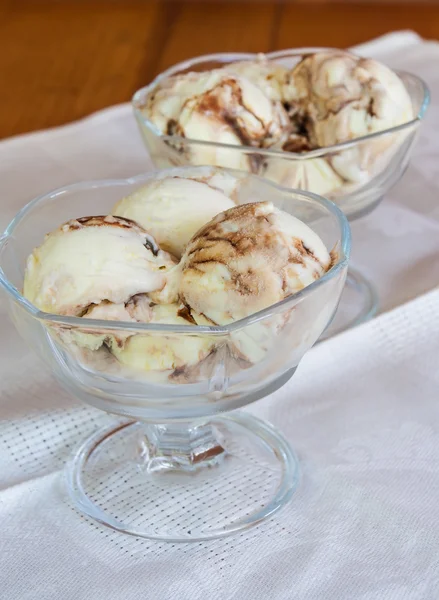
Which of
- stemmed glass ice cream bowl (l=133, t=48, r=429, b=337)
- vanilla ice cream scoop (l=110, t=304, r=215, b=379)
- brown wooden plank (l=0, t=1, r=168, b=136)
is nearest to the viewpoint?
vanilla ice cream scoop (l=110, t=304, r=215, b=379)

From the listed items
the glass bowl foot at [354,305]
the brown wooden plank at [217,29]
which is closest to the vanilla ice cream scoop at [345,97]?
the glass bowl foot at [354,305]

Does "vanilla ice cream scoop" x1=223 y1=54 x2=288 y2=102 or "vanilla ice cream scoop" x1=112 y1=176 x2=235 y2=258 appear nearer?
"vanilla ice cream scoop" x1=112 y1=176 x2=235 y2=258

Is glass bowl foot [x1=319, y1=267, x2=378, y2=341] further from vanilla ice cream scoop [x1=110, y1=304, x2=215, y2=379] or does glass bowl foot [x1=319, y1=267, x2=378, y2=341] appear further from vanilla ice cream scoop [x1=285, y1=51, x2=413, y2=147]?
vanilla ice cream scoop [x1=110, y1=304, x2=215, y2=379]

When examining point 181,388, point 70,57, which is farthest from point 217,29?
point 181,388

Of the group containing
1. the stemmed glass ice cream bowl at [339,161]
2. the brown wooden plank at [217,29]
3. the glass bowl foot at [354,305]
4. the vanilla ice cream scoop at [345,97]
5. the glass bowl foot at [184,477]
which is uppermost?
the vanilla ice cream scoop at [345,97]

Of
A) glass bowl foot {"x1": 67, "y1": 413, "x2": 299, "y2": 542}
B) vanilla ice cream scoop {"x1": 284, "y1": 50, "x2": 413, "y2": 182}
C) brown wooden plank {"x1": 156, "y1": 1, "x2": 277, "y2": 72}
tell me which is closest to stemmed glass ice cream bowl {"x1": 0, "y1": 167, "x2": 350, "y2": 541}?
glass bowl foot {"x1": 67, "y1": 413, "x2": 299, "y2": 542}

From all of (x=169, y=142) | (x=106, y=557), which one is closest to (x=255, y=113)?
(x=169, y=142)

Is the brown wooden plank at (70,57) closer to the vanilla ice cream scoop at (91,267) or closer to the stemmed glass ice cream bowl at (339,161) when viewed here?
the stemmed glass ice cream bowl at (339,161)
